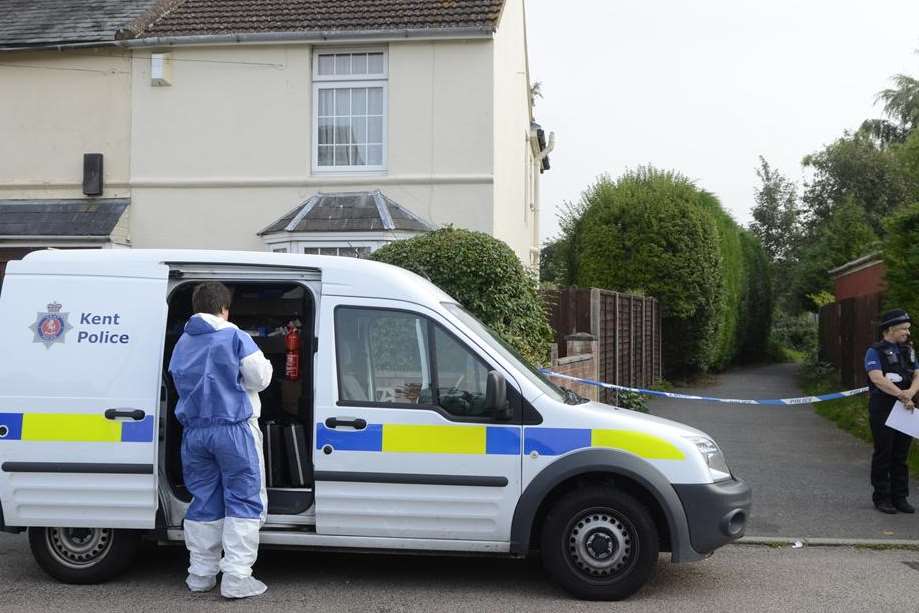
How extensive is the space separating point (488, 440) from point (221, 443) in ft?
5.15

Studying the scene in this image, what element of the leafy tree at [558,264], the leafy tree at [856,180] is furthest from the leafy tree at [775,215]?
the leafy tree at [558,264]

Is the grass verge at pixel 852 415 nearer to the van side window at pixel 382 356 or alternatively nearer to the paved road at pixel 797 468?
the paved road at pixel 797 468

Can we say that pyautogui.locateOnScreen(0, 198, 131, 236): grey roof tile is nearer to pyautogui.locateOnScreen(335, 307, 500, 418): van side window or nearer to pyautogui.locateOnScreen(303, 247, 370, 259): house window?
pyautogui.locateOnScreen(303, 247, 370, 259): house window

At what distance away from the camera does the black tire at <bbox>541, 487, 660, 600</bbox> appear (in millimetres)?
6020

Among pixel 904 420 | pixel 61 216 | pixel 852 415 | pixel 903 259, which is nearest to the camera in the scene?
pixel 904 420

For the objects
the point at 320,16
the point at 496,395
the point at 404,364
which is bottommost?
the point at 496,395

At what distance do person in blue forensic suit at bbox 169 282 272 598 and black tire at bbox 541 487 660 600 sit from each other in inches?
70.3

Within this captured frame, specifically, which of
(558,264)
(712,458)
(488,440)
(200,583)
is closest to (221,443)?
(200,583)

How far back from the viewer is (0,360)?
6.31 m

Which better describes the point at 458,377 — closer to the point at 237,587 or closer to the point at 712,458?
the point at 712,458

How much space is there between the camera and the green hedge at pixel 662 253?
73.3 ft

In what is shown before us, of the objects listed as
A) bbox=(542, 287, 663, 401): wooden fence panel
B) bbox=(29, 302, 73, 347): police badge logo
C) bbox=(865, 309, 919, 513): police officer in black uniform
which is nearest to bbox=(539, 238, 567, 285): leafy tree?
bbox=(542, 287, 663, 401): wooden fence panel

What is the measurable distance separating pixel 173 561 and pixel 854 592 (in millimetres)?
4464

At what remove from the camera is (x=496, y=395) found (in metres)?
5.96
